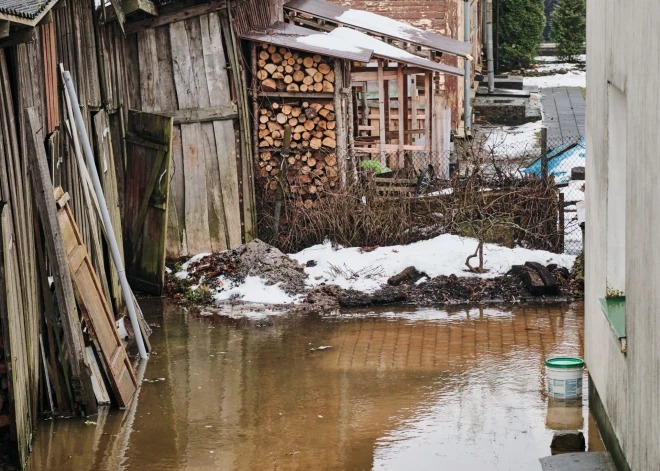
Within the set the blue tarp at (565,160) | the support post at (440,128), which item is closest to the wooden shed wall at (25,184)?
the support post at (440,128)

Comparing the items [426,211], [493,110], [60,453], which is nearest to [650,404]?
[60,453]

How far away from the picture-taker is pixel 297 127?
1432 cm

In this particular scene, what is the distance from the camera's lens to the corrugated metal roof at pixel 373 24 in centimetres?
1619

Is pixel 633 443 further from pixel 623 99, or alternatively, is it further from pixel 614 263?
pixel 623 99

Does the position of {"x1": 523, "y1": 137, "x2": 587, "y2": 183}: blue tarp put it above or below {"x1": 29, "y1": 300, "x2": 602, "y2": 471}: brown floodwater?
above

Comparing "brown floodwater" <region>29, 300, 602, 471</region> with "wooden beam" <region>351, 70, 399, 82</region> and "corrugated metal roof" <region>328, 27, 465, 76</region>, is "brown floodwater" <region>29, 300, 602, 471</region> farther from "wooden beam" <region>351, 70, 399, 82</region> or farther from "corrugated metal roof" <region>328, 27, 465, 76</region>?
"wooden beam" <region>351, 70, 399, 82</region>

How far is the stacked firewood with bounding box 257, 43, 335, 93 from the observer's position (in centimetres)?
1414

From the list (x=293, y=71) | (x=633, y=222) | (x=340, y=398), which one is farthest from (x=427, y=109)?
(x=633, y=222)

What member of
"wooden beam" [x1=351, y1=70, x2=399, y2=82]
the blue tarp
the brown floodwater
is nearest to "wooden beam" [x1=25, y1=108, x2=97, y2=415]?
the brown floodwater

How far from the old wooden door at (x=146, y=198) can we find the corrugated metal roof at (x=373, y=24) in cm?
432

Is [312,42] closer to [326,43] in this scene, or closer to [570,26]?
[326,43]

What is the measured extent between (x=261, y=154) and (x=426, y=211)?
93.8 inches

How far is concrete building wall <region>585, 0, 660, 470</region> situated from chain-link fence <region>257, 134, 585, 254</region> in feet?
17.2

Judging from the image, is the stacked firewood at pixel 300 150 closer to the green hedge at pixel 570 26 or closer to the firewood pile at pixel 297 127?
the firewood pile at pixel 297 127
